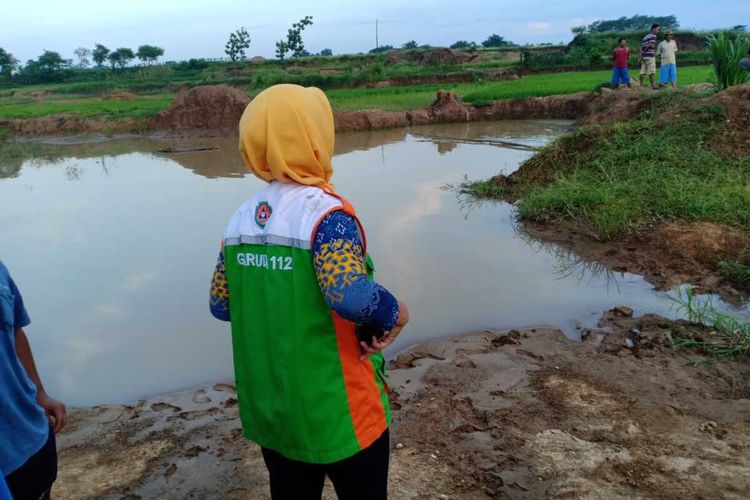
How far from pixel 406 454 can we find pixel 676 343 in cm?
205

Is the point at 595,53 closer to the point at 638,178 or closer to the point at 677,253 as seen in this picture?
the point at 638,178

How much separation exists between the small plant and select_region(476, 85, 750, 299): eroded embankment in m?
0.64

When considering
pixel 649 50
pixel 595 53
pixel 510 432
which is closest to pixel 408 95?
pixel 649 50

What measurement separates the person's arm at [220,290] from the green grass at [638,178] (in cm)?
504

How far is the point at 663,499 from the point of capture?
88.3 inches

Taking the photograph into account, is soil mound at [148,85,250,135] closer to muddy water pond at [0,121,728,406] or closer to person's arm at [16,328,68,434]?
muddy water pond at [0,121,728,406]

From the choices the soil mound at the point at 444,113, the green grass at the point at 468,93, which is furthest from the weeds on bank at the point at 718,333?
the green grass at the point at 468,93

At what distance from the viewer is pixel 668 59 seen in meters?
12.2

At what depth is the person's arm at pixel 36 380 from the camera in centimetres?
160

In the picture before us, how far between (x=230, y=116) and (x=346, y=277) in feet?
57.7

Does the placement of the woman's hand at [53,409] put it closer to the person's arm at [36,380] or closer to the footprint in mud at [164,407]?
the person's arm at [36,380]

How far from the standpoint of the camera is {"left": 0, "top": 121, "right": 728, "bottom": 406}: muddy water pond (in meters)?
4.16

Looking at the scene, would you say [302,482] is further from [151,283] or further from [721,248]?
[721,248]

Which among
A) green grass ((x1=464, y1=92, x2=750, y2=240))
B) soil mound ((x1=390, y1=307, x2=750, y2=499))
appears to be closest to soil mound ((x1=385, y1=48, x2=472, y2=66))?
green grass ((x1=464, y1=92, x2=750, y2=240))
